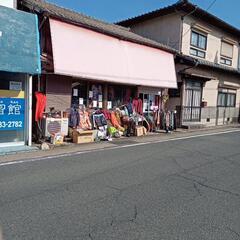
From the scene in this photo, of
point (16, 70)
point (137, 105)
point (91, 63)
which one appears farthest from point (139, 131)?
point (16, 70)

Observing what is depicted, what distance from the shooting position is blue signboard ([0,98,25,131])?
400 inches

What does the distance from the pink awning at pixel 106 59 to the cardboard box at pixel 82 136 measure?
7.33ft

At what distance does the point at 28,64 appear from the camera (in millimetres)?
10266

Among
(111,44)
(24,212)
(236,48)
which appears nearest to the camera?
(24,212)

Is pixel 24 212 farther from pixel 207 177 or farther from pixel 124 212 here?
pixel 207 177

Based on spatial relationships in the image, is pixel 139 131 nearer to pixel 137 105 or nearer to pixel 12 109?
pixel 137 105

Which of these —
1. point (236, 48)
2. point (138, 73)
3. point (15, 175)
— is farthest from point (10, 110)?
point (236, 48)

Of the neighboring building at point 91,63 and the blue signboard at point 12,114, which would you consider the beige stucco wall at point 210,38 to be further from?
the blue signboard at point 12,114

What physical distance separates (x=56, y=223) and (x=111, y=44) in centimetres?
1125

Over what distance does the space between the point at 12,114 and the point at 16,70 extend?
1.45m

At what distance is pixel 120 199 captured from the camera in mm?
5477

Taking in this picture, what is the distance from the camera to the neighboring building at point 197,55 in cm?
2012

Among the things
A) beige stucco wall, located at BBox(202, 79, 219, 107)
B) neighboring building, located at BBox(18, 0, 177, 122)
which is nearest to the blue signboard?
neighboring building, located at BBox(18, 0, 177, 122)

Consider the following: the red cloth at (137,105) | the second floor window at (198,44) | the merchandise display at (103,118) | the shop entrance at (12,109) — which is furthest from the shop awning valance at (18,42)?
the second floor window at (198,44)
